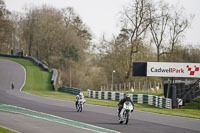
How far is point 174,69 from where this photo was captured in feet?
126

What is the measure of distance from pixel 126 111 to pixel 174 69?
18.5m

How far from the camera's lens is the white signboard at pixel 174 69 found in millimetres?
38125

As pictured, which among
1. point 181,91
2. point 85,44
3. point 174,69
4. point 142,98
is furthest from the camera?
point 85,44

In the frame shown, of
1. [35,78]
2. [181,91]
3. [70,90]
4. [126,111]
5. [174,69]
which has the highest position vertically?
[174,69]

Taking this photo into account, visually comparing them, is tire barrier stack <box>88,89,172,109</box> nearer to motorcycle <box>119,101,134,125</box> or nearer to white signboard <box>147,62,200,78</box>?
white signboard <box>147,62,200,78</box>

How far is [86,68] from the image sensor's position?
9344 cm

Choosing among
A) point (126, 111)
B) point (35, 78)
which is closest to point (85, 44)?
point (35, 78)

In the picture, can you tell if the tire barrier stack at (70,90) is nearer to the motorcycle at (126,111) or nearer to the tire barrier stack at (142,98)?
the tire barrier stack at (142,98)

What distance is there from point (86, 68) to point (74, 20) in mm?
17089

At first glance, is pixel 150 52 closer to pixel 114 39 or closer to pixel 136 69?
pixel 114 39

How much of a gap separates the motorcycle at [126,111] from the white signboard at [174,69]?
17.6 metres

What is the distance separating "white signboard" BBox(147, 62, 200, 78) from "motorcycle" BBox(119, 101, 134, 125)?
693 inches

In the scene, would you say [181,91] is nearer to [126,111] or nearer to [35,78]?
[126,111]

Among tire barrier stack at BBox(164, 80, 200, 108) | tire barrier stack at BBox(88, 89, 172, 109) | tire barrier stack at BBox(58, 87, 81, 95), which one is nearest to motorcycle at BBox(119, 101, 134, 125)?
tire barrier stack at BBox(88, 89, 172, 109)
